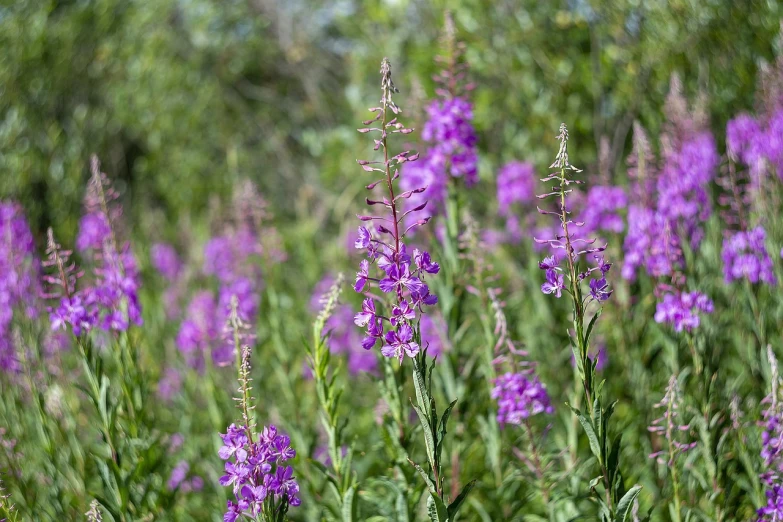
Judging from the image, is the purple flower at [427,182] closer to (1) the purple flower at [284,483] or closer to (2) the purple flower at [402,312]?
(2) the purple flower at [402,312]

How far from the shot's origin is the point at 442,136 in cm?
316

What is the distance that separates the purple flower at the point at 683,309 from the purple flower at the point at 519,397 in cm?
56

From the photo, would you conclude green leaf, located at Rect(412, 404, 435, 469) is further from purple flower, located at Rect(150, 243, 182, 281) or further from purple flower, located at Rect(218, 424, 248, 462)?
purple flower, located at Rect(150, 243, 182, 281)

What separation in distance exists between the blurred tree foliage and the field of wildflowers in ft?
1.30

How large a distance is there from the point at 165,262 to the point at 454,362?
15.1 feet

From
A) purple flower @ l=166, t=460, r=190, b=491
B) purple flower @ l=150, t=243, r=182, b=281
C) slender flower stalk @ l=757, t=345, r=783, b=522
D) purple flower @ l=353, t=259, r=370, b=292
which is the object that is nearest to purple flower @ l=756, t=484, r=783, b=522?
slender flower stalk @ l=757, t=345, r=783, b=522

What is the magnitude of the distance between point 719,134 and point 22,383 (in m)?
5.28

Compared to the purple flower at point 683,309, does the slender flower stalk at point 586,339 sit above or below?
below

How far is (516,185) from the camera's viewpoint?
4.77m

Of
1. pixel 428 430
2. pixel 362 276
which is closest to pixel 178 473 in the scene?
pixel 428 430

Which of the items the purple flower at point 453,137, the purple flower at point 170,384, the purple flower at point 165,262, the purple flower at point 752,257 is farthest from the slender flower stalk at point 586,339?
the purple flower at point 165,262

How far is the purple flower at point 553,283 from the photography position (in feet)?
6.14

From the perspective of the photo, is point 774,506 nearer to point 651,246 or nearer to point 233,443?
point 651,246

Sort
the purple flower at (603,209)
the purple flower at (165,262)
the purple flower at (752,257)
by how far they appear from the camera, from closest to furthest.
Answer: the purple flower at (752,257), the purple flower at (603,209), the purple flower at (165,262)
